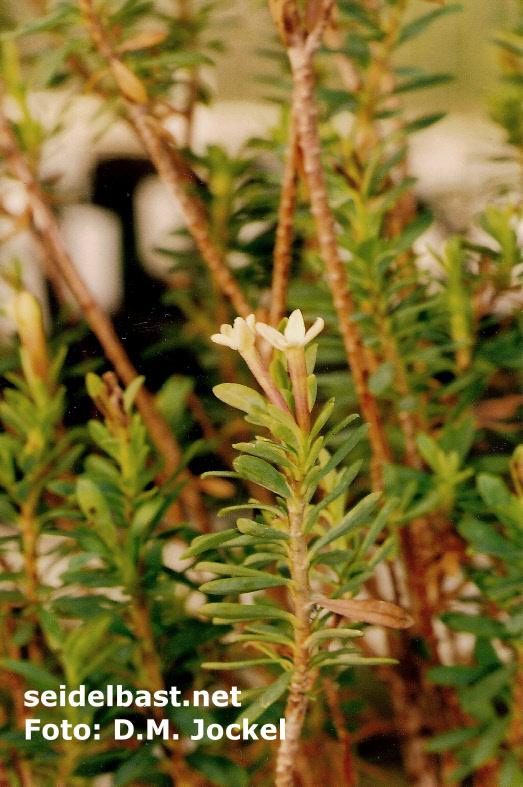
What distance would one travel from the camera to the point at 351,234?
661 mm

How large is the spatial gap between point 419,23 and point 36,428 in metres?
0.62

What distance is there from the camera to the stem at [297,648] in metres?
0.39

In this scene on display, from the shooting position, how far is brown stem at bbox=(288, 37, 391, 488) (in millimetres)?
448

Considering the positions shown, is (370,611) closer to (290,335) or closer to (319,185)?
(290,335)

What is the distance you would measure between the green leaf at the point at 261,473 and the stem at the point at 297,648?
0.05 ft

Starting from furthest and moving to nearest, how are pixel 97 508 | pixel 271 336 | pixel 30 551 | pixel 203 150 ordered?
1. pixel 203 150
2. pixel 30 551
3. pixel 97 508
4. pixel 271 336

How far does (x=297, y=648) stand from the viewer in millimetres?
405

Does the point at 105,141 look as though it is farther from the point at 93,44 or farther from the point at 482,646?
the point at 482,646

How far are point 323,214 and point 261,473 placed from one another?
0.76 feet

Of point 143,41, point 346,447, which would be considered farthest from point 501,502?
point 143,41

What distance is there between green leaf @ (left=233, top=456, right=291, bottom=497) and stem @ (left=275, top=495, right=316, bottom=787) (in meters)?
0.02

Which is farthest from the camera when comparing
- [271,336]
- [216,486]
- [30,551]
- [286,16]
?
[216,486]

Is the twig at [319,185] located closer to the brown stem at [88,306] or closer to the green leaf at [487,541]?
the green leaf at [487,541]

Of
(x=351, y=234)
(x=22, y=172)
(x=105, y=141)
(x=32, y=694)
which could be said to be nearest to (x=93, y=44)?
(x=22, y=172)
